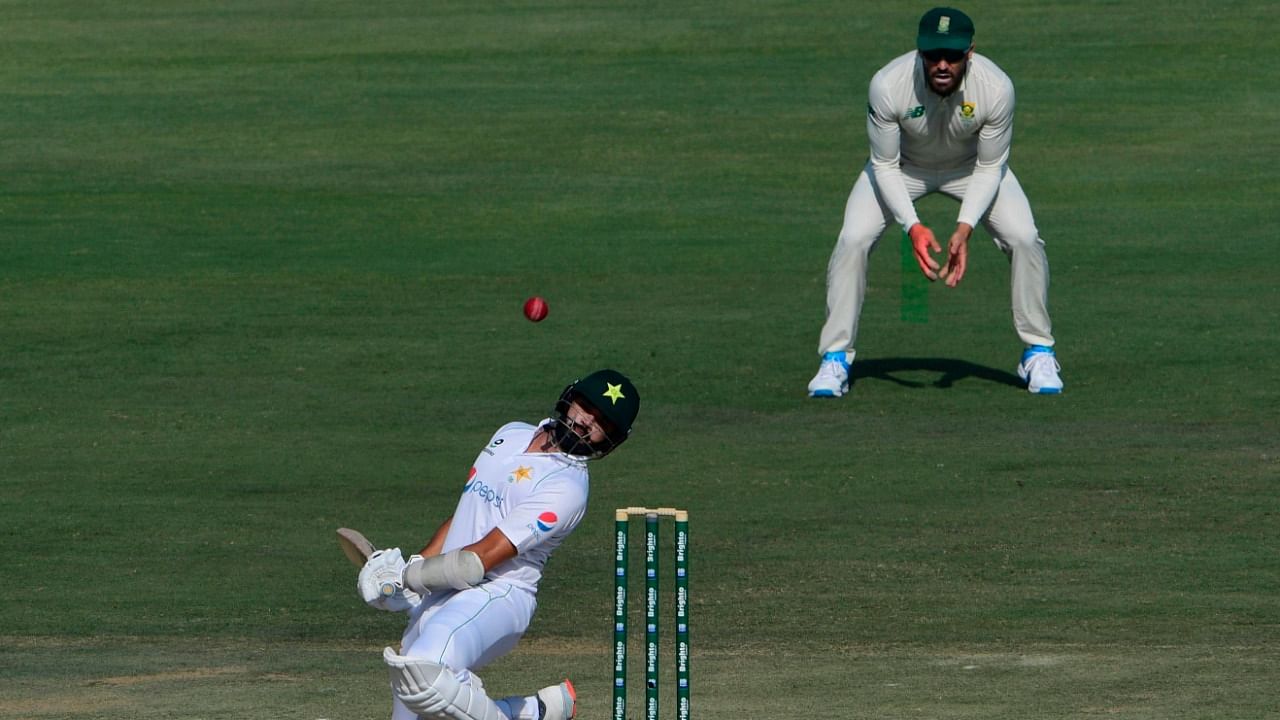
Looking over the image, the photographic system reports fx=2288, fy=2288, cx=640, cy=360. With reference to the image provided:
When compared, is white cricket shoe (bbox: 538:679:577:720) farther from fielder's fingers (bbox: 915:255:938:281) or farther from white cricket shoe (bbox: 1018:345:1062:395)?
white cricket shoe (bbox: 1018:345:1062:395)

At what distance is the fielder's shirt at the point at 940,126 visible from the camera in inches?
617

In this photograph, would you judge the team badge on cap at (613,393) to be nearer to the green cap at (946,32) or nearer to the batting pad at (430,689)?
the batting pad at (430,689)

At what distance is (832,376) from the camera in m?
16.6

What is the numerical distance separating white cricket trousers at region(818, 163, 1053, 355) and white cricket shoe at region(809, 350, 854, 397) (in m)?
0.08

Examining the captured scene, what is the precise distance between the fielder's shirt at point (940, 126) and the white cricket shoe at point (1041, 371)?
1286mm

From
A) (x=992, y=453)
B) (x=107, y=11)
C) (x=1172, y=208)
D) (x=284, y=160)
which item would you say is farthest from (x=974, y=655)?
(x=107, y=11)

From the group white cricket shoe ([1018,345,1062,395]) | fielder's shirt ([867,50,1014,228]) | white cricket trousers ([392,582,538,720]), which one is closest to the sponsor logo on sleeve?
white cricket trousers ([392,582,538,720])

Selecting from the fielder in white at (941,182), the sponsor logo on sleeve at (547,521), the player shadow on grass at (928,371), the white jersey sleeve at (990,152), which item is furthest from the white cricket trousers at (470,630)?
the player shadow on grass at (928,371)

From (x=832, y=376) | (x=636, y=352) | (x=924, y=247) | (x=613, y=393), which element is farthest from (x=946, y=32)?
(x=613, y=393)

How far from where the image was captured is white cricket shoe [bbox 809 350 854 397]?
1653 centimetres

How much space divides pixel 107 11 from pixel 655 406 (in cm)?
2144

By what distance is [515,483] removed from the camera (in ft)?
29.2

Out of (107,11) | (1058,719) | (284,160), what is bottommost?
(1058,719)

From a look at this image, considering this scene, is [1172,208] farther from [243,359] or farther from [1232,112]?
[243,359]
